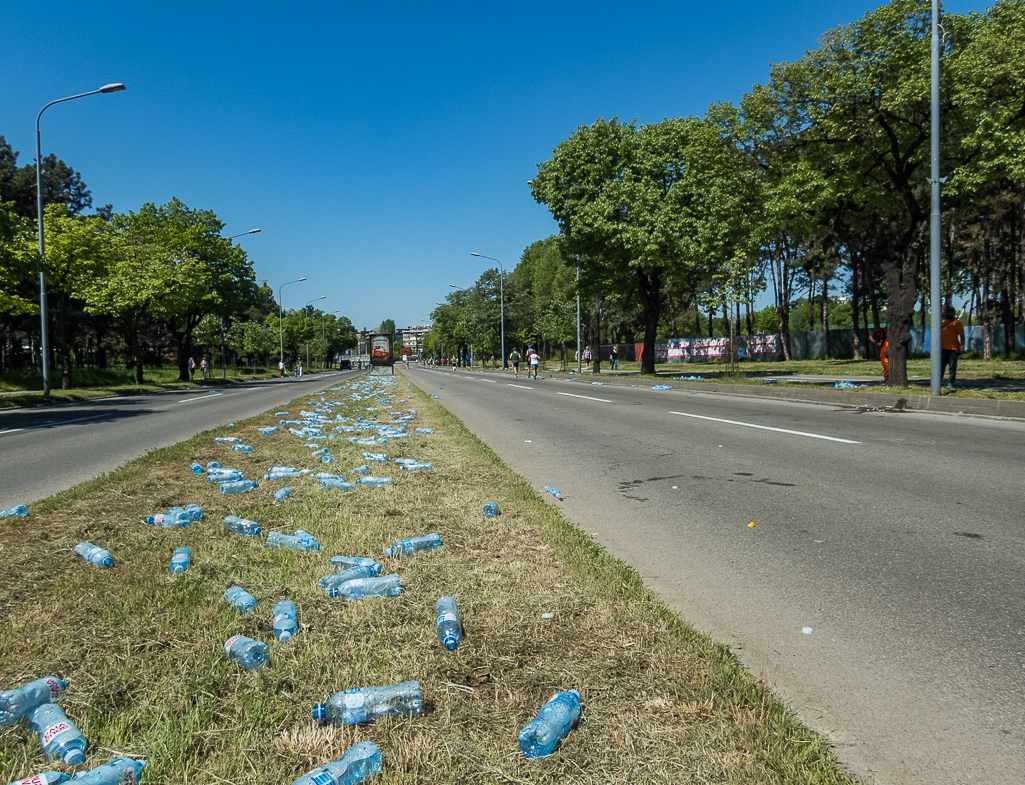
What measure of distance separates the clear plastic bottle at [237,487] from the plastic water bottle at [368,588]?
289cm

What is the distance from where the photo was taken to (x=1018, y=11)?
15305mm

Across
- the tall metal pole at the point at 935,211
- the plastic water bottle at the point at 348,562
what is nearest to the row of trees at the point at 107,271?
the plastic water bottle at the point at 348,562

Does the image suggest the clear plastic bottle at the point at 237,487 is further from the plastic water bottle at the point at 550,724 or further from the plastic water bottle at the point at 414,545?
the plastic water bottle at the point at 550,724

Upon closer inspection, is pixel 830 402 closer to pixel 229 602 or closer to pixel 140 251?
pixel 229 602

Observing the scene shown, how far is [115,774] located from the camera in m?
1.89

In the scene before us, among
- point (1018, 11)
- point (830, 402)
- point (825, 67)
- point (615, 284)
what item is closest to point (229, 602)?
point (830, 402)

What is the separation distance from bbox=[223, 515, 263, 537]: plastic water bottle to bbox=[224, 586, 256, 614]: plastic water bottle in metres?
1.19

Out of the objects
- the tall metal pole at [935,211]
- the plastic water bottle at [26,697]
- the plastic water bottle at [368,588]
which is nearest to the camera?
the plastic water bottle at [26,697]

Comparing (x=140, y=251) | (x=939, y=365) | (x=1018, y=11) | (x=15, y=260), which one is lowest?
(x=939, y=365)

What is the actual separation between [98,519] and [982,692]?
5.47 metres

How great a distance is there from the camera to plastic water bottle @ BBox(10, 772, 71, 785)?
1.85 meters

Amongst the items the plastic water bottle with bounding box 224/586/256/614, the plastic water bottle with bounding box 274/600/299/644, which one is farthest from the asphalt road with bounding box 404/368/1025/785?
the plastic water bottle with bounding box 224/586/256/614

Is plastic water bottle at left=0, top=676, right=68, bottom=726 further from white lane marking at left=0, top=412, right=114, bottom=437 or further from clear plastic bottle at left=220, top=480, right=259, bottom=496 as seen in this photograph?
white lane marking at left=0, top=412, right=114, bottom=437

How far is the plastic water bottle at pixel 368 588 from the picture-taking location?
3328 mm
